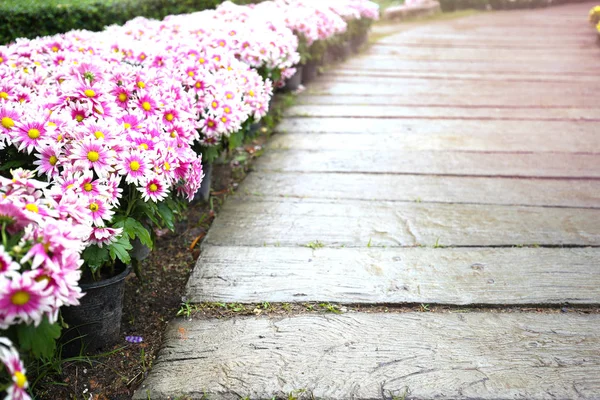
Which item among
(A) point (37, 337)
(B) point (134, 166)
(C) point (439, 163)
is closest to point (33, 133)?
(B) point (134, 166)

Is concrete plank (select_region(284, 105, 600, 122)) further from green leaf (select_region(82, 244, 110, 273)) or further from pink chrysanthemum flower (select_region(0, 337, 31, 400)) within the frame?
pink chrysanthemum flower (select_region(0, 337, 31, 400))

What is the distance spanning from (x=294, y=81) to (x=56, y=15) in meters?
1.85

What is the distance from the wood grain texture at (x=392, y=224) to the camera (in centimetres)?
237

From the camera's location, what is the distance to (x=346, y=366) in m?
1.60

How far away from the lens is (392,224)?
253 cm

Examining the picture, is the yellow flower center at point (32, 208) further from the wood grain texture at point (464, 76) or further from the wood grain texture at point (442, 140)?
the wood grain texture at point (464, 76)

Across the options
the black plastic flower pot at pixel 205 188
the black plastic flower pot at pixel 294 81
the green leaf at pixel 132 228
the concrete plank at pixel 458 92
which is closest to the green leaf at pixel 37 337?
the green leaf at pixel 132 228

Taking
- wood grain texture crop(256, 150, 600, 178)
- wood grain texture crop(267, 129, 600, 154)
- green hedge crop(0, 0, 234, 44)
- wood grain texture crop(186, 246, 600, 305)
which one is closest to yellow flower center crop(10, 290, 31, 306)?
wood grain texture crop(186, 246, 600, 305)

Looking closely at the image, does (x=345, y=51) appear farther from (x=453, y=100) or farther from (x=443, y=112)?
(x=443, y=112)

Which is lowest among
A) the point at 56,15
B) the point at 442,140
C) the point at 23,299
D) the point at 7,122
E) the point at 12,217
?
the point at 442,140

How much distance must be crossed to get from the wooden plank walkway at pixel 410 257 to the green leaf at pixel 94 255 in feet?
1.11

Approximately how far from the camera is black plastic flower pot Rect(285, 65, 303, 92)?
4.80 m

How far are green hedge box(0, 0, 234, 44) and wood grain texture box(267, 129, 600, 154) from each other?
1.71m

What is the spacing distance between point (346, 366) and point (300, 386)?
149 millimetres
